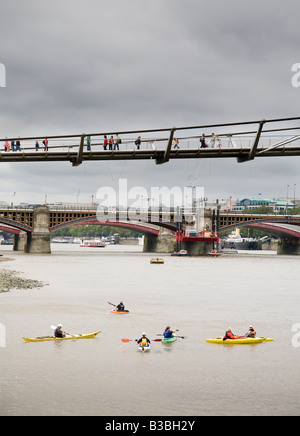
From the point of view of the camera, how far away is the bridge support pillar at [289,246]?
153m

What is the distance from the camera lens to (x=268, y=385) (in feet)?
74.2

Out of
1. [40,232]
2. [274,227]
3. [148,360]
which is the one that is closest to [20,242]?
[40,232]

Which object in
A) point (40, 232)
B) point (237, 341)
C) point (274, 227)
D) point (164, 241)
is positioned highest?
point (274, 227)

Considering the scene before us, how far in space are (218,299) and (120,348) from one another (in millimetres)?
22806

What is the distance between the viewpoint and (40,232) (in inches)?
4941

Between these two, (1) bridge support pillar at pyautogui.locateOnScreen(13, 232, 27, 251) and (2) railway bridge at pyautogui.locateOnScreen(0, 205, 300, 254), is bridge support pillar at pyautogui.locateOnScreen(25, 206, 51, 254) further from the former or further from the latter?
(1) bridge support pillar at pyautogui.locateOnScreen(13, 232, 27, 251)

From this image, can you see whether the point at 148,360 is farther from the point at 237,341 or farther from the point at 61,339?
the point at 237,341

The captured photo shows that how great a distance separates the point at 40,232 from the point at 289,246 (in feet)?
230

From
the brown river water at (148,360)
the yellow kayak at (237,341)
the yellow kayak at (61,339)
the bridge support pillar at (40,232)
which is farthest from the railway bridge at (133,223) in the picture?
the yellow kayak at (237,341)

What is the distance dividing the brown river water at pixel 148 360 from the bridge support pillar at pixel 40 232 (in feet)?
243

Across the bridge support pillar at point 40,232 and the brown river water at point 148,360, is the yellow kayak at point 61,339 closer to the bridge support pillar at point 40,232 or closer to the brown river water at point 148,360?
the brown river water at point 148,360

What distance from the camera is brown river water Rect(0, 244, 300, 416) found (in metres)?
20.0
